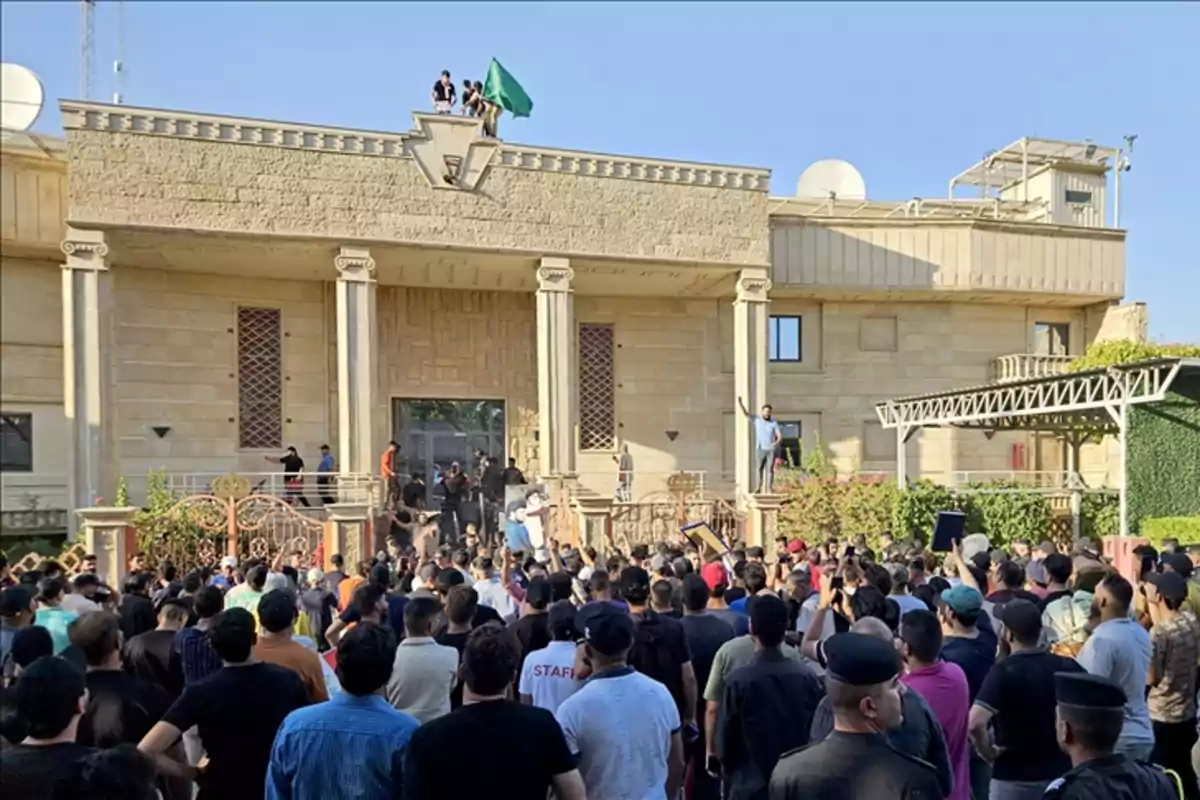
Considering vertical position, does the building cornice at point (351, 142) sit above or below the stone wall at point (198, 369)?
above

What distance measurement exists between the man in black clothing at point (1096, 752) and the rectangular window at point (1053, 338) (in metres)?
26.3

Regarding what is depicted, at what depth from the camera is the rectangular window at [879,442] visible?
24.8 m

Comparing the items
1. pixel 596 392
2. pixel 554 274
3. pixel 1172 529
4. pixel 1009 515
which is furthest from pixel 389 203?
pixel 1172 529

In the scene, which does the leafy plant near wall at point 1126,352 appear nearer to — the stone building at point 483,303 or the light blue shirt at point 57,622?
the stone building at point 483,303

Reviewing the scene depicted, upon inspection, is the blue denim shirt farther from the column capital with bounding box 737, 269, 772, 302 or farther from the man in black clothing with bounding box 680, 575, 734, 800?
the column capital with bounding box 737, 269, 772, 302

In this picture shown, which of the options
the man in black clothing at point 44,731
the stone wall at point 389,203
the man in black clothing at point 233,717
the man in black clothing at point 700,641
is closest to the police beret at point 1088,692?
the man in black clothing at point 700,641

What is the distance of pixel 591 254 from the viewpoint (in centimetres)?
2041

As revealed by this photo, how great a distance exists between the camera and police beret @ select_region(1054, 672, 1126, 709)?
276 centimetres

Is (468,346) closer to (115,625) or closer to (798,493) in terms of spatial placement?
(798,493)

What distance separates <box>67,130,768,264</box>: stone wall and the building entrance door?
544 cm

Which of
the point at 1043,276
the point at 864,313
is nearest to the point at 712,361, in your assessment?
the point at 864,313

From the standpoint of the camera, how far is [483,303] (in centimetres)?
2333

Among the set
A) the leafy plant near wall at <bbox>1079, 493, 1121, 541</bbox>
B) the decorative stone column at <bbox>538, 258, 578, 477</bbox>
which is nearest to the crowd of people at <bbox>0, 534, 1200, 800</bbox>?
the decorative stone column at <bbox>538, 258, 578, 477</bbox>

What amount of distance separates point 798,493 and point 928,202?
13564mm
